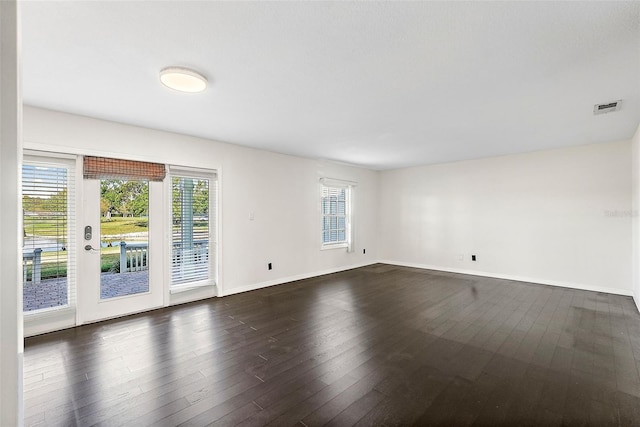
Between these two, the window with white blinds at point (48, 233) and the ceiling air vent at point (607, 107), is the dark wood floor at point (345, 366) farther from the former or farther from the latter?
the ceiling air vent at point (607, 107)

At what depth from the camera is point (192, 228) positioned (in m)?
4.20

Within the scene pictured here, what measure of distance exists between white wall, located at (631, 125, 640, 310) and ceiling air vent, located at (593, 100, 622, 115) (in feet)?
3.37

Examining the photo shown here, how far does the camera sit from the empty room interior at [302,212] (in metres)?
1.76

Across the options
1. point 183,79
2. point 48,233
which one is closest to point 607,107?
point 183,79

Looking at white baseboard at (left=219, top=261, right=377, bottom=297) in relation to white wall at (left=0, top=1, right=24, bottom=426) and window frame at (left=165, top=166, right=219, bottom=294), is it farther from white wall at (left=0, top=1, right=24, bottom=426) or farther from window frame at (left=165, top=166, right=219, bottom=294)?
white wall at (left=0, top=1, right=24, bottom=426)

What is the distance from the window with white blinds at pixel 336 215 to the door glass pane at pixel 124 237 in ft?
11.0

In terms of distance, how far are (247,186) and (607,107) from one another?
4.63 meters

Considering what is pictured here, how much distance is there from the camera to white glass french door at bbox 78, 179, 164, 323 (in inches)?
131

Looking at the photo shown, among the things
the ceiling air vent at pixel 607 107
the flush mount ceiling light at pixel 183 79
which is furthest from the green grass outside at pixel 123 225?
the ceiling air vent at pixel 607 107

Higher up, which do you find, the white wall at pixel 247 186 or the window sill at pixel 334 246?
the white wall at pixel 247 186

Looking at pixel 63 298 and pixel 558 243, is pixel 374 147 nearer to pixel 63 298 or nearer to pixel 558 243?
pixel 558 243

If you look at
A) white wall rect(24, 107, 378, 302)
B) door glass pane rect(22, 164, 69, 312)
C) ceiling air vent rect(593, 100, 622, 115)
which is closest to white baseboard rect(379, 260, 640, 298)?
white wall rect(24, 107, 378, 302)

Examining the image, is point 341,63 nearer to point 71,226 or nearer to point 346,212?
point 71,226

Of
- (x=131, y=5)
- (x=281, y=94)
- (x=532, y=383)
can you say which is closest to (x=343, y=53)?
(x=281, y=94)
